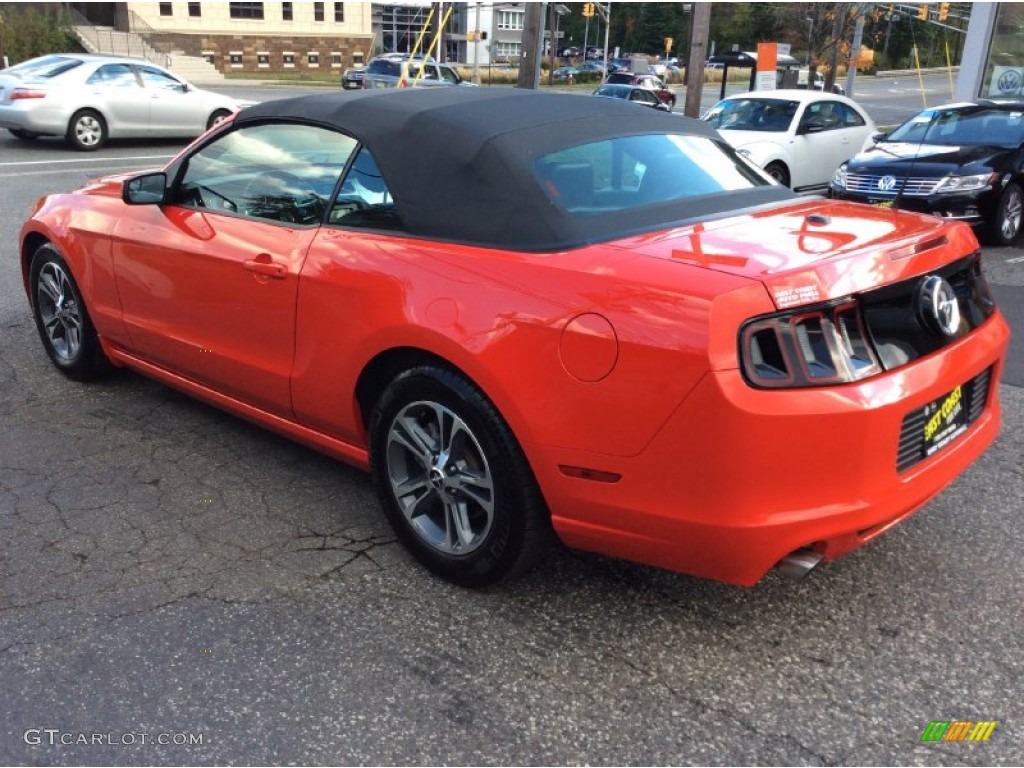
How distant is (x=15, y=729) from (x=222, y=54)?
6417 centimetres

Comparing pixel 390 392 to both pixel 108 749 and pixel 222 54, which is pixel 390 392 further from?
pixel 222 54

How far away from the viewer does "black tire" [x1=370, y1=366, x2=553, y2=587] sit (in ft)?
9.40

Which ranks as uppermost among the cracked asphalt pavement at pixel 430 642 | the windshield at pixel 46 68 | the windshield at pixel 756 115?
the windshield at pixel 46 68

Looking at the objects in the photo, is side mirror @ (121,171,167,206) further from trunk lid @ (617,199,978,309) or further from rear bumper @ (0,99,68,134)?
rear bumper @ (0,99,68,134)

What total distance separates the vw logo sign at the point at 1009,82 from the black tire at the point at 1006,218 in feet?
29.5

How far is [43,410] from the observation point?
470 centimetres

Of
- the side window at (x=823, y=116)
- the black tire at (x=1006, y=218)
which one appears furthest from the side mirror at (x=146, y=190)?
the side window at (x=823, y=116)

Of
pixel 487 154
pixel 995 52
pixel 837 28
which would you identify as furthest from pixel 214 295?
pixel 837 28

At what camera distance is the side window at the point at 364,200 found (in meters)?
3.30

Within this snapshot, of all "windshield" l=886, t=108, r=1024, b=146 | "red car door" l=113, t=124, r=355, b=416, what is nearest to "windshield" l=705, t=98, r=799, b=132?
"windshield" l=886, t=108, r=1024, b=146

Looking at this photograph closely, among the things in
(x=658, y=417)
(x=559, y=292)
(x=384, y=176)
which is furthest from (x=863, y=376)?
(x=384, y=176)

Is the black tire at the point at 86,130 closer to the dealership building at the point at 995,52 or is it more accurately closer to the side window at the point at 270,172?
the side window at the point at 270,172

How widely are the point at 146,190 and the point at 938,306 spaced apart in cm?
331

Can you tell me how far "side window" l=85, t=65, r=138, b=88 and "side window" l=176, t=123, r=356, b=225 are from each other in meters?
12.8
